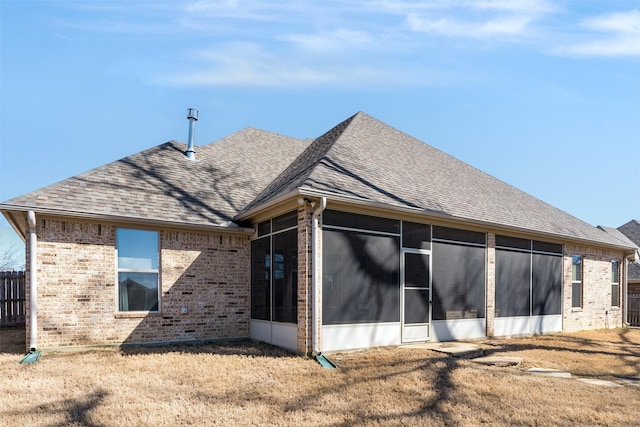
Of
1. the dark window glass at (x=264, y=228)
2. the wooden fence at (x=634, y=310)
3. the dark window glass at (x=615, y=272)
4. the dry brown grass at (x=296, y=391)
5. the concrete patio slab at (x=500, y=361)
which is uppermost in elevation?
the dark window glass at (x=264, y=228)

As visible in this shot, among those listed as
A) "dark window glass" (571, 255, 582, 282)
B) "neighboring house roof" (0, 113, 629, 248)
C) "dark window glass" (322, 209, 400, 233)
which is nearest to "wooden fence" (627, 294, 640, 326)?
"neighboring house roof" (0, 113, 629, 248)

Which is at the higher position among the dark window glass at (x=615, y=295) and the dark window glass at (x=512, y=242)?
the dark window glass at (x=512, y=242)

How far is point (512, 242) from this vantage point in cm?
1270

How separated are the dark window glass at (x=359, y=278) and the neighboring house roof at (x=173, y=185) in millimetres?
3508

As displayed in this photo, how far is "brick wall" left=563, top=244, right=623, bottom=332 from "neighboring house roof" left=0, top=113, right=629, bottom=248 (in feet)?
2.39

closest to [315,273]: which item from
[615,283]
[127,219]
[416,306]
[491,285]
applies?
[416,306]

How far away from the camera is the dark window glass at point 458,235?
1078 cm

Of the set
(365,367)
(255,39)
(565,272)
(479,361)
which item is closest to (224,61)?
(255,39)

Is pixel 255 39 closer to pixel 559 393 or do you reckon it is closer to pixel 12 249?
pixel 559 393

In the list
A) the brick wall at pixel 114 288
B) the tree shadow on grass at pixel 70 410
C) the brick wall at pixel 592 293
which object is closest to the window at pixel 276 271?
the brick wall at pixel 114 288

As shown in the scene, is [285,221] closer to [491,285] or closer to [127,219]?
[127,219]

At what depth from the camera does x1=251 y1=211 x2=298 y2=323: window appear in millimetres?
9281

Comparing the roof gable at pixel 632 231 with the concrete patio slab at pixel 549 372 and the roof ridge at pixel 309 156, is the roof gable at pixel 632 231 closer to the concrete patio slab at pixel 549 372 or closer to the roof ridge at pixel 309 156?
the roof ridge at pixel 309 156

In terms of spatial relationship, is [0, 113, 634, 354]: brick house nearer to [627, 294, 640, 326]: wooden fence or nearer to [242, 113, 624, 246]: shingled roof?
[242, 113, 624, 246]: shingled roof
